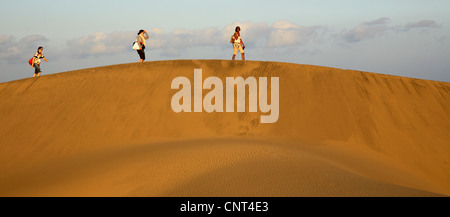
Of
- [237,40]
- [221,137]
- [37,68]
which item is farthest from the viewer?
[37,68]

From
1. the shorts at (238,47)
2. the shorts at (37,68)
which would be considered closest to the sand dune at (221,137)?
the shorts at (37,68)

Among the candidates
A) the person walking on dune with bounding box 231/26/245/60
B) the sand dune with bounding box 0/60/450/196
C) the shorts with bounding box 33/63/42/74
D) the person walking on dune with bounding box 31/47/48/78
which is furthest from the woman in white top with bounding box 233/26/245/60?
the shorts with bounding box 33/63/42/74

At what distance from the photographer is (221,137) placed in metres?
13.0

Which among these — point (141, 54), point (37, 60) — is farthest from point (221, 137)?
point (37, 60)

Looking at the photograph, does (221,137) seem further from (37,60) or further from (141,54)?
(37,60)

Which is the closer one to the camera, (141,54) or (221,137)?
(221,137)

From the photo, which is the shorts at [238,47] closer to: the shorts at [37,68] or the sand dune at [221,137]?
the sand dune at [221,137]

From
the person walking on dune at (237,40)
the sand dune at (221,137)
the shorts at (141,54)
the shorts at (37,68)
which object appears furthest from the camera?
the shorts at (37,68)

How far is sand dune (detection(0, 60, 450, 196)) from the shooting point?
7.14m

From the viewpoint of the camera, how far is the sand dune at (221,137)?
714cm

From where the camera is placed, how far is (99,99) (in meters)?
15.6

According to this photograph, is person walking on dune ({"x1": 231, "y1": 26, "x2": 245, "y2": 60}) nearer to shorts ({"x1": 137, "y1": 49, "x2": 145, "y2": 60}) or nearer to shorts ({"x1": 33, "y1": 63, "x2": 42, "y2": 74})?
shorts ({"x1": 137, "y1": 49, "x2": 145, "y2": 60})
